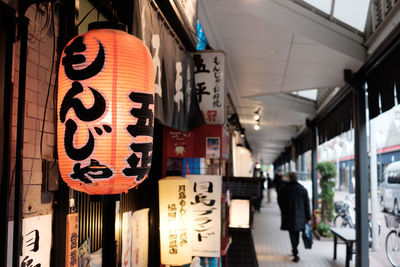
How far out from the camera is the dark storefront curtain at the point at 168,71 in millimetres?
3689

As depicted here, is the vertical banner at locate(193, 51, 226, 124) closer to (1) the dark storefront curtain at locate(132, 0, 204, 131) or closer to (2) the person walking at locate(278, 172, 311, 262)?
(1) the dark storefront curtain at locate(132, 0, 204, 131)

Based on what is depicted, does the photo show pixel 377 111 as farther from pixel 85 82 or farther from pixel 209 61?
pixel 85 82

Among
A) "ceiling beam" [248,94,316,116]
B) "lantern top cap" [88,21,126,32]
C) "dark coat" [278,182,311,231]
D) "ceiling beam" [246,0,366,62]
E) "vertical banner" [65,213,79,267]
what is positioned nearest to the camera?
"lantern top cap" [88,21,126,32]

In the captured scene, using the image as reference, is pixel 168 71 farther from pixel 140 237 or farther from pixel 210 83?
pixel 140 237

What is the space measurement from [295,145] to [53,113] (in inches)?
972

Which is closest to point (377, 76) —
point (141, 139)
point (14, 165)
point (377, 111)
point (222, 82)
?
point (377, 111)

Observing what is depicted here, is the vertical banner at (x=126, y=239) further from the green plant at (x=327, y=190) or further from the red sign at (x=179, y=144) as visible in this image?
the green plant at (x=327, y=190)

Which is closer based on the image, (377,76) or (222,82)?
(222,82)

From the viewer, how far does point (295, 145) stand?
26.3m

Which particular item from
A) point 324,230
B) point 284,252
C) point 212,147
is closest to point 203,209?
point 212,147

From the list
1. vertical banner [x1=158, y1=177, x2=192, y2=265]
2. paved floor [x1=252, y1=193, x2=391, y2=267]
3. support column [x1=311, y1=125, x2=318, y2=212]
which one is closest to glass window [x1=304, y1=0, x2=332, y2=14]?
vertical banner [x1=158, y1=177, x2=192, y2=265]

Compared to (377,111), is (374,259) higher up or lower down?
lower down

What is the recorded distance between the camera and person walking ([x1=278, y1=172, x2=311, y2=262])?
10.9m

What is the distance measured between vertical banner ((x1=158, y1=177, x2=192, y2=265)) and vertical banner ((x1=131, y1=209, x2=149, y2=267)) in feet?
0.85
